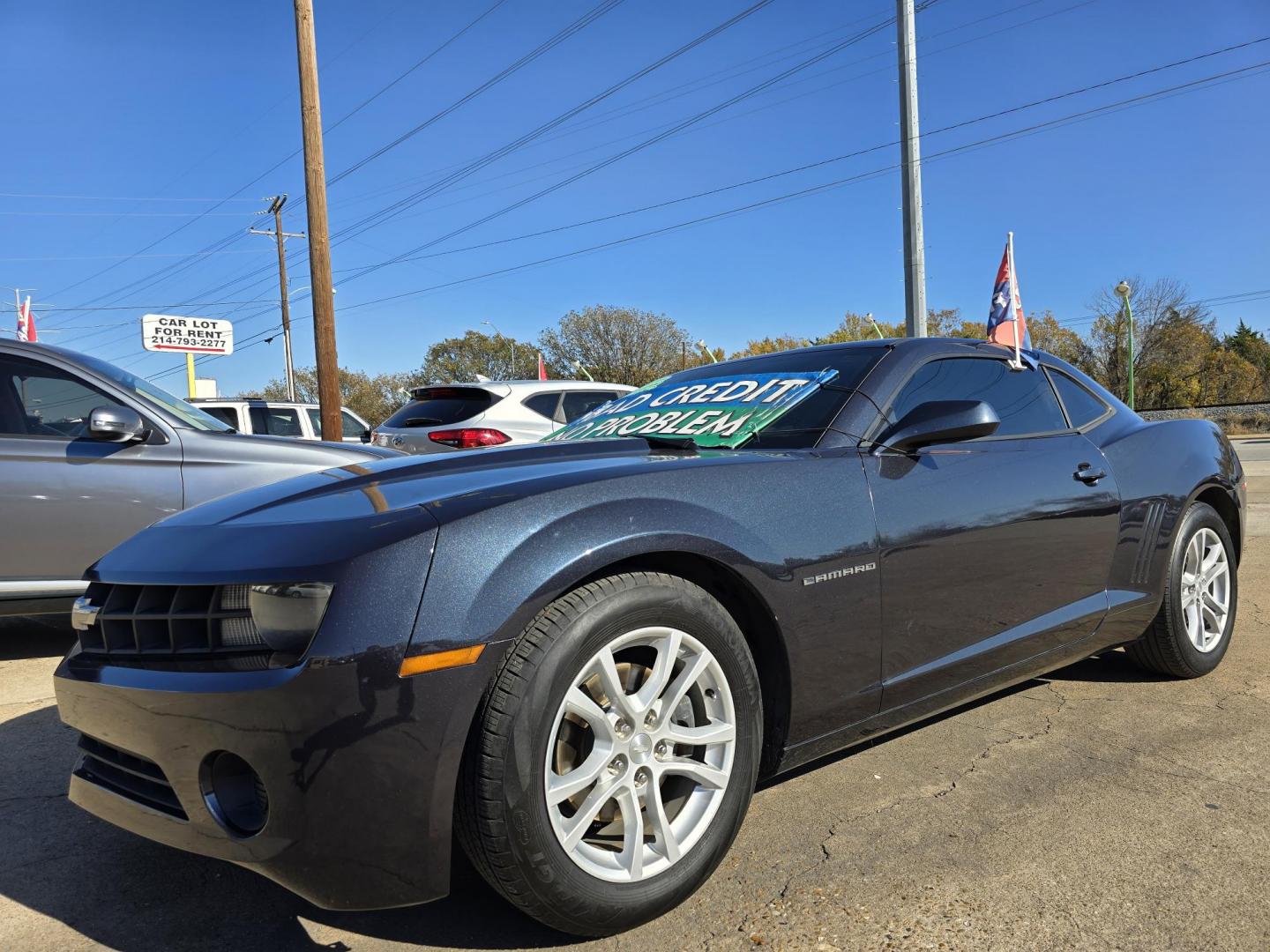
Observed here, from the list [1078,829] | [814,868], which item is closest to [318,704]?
[814,868]

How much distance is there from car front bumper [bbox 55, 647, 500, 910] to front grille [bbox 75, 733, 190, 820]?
0.16 m

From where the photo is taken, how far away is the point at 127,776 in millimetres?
2076

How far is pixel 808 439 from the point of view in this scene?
107 inches

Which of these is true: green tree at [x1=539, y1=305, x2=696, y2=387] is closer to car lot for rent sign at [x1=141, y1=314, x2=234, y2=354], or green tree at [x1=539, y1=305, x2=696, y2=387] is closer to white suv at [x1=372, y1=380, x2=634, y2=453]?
car lot for rent sign at [x1=141, y1=314, x2=234, y2=354]

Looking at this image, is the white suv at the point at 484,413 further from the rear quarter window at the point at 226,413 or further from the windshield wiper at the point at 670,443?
the windshield wiper at the point at 670,443

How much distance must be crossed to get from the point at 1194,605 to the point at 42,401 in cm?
552

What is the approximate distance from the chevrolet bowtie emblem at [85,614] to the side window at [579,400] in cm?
650

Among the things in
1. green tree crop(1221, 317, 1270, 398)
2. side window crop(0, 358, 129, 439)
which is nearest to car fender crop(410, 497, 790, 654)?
side window crop(0, 358, 129, 439)

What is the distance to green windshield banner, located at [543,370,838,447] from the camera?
9.48ft

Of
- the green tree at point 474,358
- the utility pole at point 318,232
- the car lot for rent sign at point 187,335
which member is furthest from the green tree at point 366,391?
the utility pole at point 318,232

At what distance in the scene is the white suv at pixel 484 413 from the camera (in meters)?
8.00

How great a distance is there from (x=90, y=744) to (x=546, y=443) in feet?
4.78

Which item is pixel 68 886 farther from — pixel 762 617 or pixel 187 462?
pixel 187 462

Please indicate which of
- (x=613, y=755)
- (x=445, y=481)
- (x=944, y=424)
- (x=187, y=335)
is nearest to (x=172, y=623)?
(x=445, y=481)
